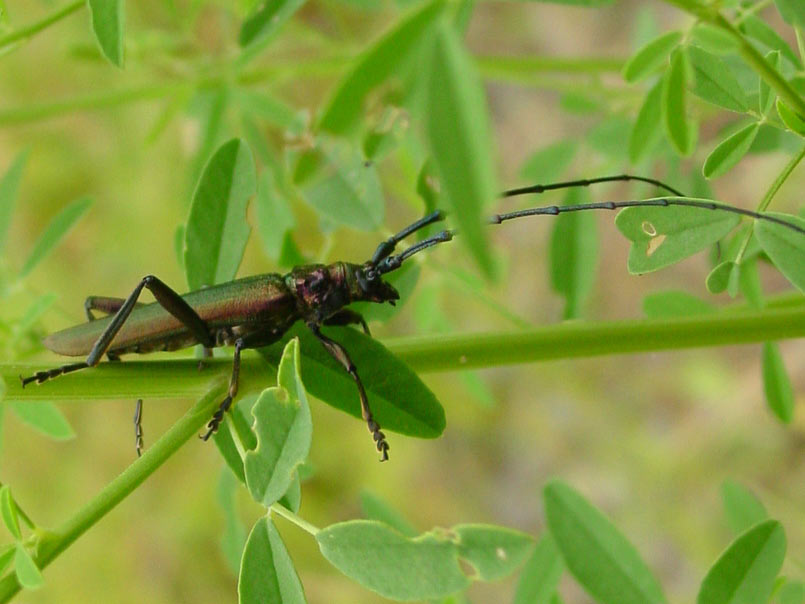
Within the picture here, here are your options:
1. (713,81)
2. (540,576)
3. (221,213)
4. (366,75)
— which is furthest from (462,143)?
(540,576)

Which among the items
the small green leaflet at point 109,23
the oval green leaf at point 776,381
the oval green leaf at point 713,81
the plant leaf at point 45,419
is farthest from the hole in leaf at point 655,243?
the plant leaf at point 45,419

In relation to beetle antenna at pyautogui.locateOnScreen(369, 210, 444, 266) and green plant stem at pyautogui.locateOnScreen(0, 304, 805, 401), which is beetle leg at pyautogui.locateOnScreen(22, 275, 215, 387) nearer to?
green plant stem at pyautogui.locateOnScreen(0, 304, 805, 401)

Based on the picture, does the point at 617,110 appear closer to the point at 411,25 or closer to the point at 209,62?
the point at 209,62

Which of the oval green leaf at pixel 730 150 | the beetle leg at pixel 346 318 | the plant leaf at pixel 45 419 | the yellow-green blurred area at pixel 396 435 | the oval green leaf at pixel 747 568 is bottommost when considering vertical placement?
the oval green leaf at pixel 747 568

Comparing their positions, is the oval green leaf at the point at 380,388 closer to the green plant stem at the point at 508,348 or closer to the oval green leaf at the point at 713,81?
the green plant stem at the point at 508,348

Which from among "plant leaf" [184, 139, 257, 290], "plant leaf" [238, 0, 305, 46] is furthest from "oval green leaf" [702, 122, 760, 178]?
"plant leaf" [184, 139, 257, 290]

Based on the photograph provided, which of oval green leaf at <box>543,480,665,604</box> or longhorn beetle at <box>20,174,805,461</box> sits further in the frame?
longhorn beetle at <box>20,174,805,461</box>

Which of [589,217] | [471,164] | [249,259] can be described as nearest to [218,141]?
[589,217]
